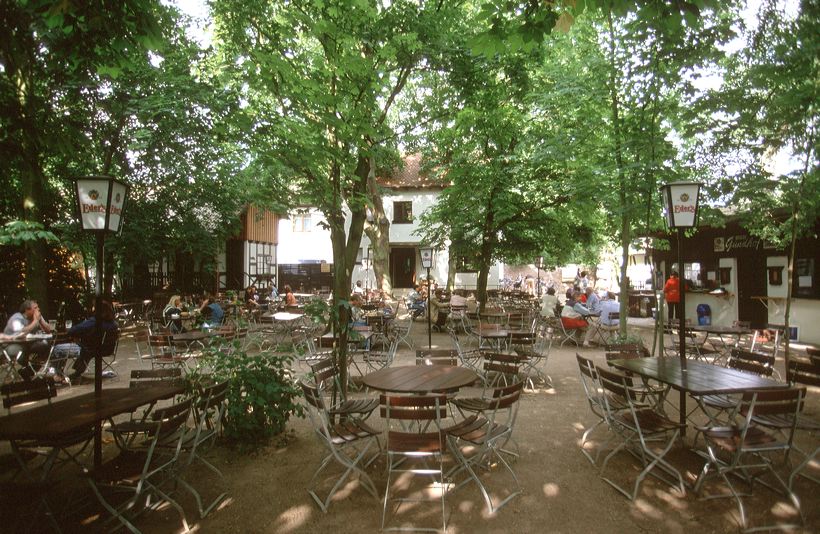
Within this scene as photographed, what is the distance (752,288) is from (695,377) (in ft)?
36.8

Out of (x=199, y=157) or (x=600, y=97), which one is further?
(x=199, y=157)

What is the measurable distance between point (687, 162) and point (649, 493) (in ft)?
19.2

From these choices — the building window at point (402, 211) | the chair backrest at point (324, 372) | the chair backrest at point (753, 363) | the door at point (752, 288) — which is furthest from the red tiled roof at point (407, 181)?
the chair backrest at point (324, 372)

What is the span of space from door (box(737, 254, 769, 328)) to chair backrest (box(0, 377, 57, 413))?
620 inches

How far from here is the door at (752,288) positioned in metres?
13.0

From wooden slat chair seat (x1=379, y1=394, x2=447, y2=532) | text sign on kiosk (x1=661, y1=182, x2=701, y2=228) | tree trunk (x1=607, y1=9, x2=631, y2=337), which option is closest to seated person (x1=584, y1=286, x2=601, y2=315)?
tree trunk (x1=607, y1=9, x2=631, y2=337)

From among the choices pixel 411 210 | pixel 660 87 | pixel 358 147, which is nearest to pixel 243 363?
pixel 358 147

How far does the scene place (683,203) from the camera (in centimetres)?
554

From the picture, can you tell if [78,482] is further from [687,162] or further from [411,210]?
[411,210]

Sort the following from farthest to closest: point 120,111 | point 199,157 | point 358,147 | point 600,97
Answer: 1. point 199,157
2. point 120,111
3. point 600,97
4. point 358,147

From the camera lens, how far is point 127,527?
3.49 m

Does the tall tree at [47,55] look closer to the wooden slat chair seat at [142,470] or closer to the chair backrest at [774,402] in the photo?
the wooden slat chair seat at [142,470]

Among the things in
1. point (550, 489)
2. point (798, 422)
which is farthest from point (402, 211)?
point (550, 489)

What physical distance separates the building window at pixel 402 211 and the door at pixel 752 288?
17667 mm
